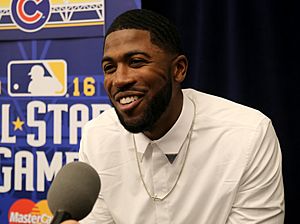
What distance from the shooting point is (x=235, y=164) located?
4.27 feet

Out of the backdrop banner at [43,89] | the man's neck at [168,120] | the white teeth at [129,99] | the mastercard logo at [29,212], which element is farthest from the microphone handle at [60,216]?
the mastercard logo at [29,212]

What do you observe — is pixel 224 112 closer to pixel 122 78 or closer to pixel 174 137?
pixel 174 137

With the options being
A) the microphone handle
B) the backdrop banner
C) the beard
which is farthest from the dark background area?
the microphone handle

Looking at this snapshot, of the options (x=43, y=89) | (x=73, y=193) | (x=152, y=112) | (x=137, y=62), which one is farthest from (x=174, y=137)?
(x=43, y=89)

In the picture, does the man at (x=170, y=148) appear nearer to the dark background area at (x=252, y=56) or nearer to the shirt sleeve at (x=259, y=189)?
the shirt sleeve at (x=259, y=189)

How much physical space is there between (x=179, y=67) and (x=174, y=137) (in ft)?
0.61

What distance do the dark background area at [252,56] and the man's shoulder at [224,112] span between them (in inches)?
20.1

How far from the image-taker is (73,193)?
0.87 metres

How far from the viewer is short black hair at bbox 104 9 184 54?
1253 mm

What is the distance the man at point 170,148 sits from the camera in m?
1.24

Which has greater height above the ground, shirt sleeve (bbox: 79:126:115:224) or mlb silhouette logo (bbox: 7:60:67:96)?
mlb silhouette logo (bbox: 7:60:67:96)

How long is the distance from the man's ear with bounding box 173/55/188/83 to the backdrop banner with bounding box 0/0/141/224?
1.91 feet

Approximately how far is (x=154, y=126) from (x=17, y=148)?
849 mm

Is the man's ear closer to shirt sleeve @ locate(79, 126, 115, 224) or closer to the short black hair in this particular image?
the short black hair
